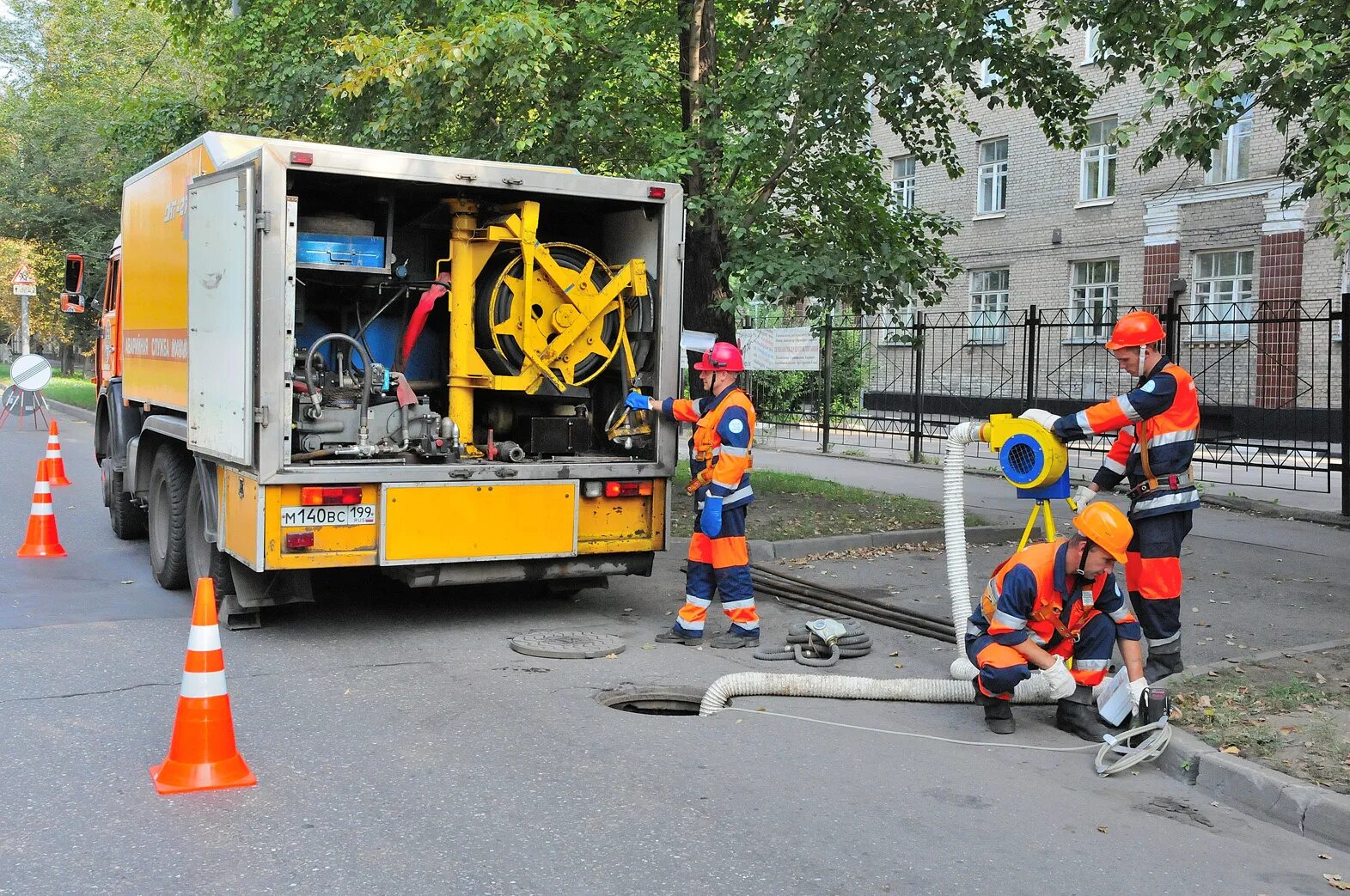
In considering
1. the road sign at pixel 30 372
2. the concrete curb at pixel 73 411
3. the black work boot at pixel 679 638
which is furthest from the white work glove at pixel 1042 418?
the concrete curb at pixel 73 411

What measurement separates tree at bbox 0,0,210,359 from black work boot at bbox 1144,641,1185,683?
597 inches

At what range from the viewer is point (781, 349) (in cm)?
2164

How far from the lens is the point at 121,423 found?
33.3 feet

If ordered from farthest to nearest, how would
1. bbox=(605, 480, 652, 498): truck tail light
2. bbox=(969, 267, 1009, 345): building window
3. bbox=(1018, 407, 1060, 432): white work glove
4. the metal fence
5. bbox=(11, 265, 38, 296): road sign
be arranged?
bbox=(969, 267, 1009, 345): building window < bbox=(11, 265, 38, 296): road sign < the metal fence < bbox=(605, 480, 652, 498): truck tail light < bbox=(1018, 407, 1060, 432): white work glove

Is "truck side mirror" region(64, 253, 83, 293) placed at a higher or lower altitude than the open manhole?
higher

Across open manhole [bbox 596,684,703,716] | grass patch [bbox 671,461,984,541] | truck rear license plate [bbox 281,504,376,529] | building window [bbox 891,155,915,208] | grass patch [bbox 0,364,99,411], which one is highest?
building window [bbox 891,155,915,208]

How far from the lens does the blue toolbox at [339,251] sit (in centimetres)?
739

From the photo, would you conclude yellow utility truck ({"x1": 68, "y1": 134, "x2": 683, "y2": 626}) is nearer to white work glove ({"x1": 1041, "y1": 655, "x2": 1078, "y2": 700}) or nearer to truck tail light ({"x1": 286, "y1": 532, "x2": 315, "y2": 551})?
truck tail light ({"x1": 286, "y1": 532, "x2": 315, "y2": 551})

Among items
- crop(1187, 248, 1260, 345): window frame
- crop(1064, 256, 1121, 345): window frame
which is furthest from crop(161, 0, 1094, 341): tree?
crop(1064, 256, 1121, 345): window frame

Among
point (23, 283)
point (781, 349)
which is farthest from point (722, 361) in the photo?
point (23, 283)

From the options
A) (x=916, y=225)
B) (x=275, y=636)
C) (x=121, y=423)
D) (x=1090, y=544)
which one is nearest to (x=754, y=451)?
(x=916, y=225)

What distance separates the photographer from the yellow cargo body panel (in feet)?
23.1

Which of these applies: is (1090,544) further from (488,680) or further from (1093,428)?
(488,680)

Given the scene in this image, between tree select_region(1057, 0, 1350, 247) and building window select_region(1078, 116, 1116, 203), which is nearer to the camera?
tree select_region(1057, 0, 1350, 247)
